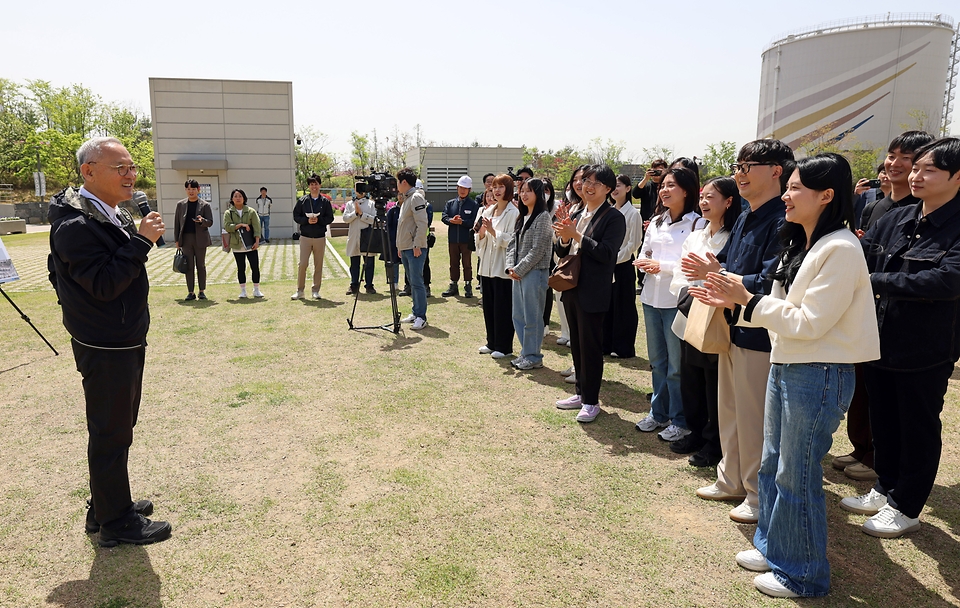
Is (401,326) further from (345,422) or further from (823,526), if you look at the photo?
(823,526)

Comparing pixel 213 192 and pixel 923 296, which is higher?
pixel 213 192

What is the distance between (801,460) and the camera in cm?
259

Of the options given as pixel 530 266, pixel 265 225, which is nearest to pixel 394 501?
pixel 530 266

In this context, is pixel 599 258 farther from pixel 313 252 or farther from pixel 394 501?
pixel 313 252

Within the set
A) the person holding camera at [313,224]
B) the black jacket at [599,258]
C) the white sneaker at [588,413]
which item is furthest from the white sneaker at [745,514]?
the person holding camera at [313,224]

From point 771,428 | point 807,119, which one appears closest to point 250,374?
point 771,428

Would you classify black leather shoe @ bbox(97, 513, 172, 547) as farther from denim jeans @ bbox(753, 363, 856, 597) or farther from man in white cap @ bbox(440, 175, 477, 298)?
man in white cap @ bbox(440, 175, 477, 298)

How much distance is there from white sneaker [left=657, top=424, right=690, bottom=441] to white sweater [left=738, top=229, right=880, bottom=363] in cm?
210

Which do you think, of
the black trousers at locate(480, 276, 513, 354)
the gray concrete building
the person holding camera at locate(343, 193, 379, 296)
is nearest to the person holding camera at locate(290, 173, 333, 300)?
the person holding camera at locate(343, 193, 379, 296)

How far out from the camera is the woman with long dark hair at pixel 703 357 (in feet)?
12.4

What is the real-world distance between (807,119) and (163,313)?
65.3 metres

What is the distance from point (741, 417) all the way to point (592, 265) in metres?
1.82

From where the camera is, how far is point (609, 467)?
13.6 feet

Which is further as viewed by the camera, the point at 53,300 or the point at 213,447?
the point at 53,300
